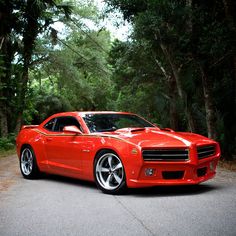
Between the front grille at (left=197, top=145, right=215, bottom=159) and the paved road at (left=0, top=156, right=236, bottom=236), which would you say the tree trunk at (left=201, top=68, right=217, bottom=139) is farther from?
the front grille at (left=197, top=145, right=215, bottom=159)

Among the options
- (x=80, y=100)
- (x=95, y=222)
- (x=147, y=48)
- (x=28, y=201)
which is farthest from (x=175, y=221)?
(x=80, y=100)

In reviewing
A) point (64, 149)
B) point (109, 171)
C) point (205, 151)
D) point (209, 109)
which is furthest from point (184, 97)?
point (109, 171)

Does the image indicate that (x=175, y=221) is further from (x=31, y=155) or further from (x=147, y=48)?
(x=147, y=48)

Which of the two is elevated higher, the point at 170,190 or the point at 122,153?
the point at 122,153

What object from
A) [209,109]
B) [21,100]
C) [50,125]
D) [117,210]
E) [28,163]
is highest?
[21,100]

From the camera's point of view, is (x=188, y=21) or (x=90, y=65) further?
(x=90, y=65)

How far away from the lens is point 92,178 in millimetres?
8109

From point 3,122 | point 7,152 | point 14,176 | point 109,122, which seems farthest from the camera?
point 3,122

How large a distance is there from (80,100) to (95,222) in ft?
133

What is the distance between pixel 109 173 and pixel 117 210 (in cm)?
154

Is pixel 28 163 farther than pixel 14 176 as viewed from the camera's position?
No

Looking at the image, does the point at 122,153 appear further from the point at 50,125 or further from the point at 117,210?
the point at 50,125

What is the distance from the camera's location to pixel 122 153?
24.1ft

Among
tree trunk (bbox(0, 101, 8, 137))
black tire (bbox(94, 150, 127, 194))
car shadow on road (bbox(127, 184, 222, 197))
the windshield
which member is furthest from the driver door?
tree trunk (bbox(0, 101, 8, 137))
